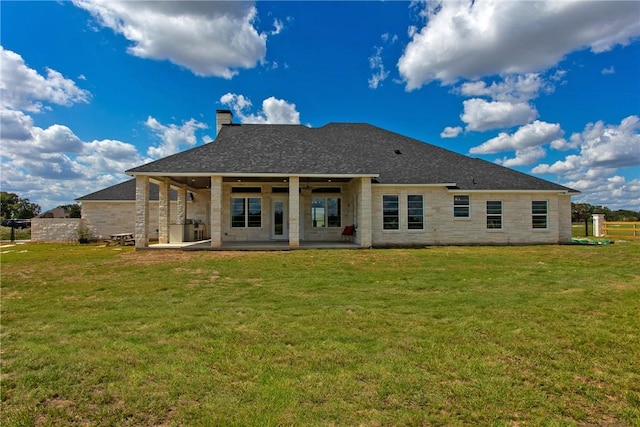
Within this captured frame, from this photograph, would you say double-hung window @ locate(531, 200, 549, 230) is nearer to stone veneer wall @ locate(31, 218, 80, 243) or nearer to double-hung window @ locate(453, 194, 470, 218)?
double-hung window @ locate(453, 194, 470, 218)

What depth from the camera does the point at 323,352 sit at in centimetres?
434

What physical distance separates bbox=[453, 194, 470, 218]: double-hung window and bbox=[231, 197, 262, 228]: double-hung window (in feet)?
33.5

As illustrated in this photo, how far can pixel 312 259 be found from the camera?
42.4 ft

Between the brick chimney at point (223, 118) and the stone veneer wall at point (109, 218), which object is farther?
the brick chimney at point (223, 118)

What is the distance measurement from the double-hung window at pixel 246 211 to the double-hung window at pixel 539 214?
46.9 ft

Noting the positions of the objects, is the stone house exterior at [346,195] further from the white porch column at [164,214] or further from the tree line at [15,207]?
the tree line at [15,207]

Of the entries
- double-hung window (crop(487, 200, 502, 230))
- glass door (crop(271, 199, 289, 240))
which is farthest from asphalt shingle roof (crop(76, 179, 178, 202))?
double-hung window (crop(487, 200, 502, 230))

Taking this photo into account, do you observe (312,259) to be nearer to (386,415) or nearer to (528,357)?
(528,357)

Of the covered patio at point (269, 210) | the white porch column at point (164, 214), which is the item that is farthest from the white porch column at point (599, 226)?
→ the white porch column at point (164, 214)

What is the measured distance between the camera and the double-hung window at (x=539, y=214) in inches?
749

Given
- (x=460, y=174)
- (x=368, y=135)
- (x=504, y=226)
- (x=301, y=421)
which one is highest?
(x=368, y=135)

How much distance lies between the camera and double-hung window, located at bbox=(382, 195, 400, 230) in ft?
59.8

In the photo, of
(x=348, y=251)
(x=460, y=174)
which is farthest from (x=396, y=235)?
(x=460, y=174)

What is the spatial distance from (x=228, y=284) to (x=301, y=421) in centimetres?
609
